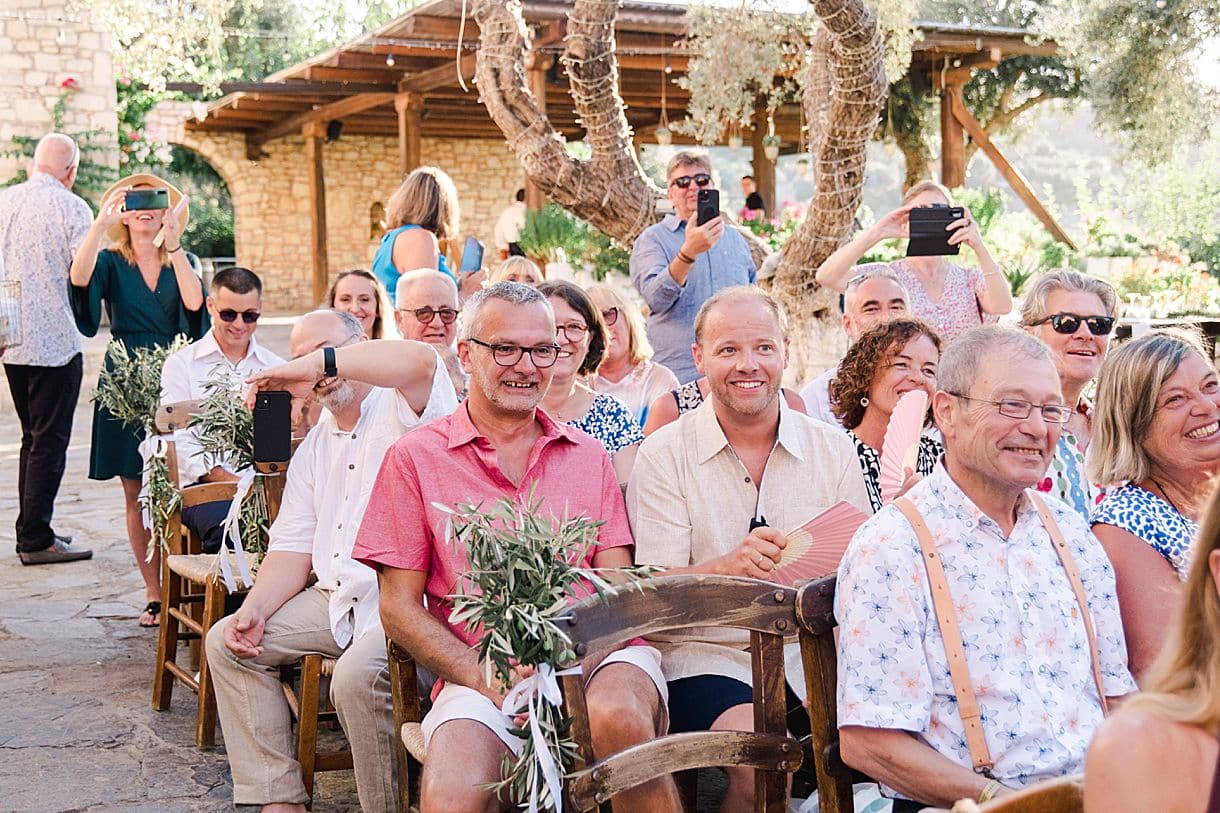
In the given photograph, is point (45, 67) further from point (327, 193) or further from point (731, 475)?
point (731, 475)

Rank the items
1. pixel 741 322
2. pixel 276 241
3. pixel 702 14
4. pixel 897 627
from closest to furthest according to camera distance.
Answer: pixel 897 627 < pixel 741 322 < pixel 702 14 < pixel 276 241

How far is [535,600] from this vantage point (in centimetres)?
235

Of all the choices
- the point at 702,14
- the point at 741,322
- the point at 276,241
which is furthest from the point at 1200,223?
the point at 741,322

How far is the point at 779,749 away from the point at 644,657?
444 mm

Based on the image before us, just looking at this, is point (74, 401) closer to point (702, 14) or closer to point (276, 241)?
point (702, 14)

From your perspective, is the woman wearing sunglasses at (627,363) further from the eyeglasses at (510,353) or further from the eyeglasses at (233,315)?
the eyeglasses at (510,353)

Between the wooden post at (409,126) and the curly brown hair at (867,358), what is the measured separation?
1347cm

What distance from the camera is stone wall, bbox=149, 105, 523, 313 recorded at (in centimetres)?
2359

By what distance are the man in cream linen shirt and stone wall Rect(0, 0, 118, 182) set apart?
1103cm

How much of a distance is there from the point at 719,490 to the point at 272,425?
49.1 inches

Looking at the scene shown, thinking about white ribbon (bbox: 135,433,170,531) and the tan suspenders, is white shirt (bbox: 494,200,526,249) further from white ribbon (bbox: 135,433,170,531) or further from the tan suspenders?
the tan suspenders

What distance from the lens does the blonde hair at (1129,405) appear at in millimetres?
2766

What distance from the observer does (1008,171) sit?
51.6 feet

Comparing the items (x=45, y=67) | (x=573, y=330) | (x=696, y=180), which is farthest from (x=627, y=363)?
(x=45, y=67)
